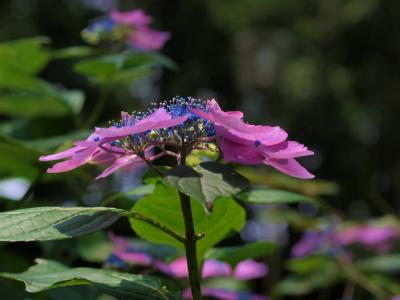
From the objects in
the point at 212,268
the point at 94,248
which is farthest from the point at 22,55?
the point at 212,268

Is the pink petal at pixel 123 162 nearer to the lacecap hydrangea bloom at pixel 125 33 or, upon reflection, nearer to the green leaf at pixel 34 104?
the green leaf at pixel 34 104

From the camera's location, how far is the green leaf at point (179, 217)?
0.94 m

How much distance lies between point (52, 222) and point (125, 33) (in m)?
1.24

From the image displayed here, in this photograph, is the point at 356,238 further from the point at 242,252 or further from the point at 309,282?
the point at 242,252

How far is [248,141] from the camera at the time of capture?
2.50 feet

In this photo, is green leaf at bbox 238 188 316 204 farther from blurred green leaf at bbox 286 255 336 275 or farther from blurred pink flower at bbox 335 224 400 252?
blurred pink flower at bbox 335 224 400 252

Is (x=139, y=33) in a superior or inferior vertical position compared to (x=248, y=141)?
superior

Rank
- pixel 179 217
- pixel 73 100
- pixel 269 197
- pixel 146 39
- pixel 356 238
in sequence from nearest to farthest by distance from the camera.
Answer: pixel 179 217 < pixel 269 197 < pixel 73 100 < pixel 146 39 < pixel 356 238

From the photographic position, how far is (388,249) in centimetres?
274

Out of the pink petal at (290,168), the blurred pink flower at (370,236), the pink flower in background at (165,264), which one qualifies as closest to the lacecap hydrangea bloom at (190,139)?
the pink petal at (290,168)

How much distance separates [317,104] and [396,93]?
1.70 meters

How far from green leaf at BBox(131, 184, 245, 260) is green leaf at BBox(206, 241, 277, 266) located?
6 centimetres

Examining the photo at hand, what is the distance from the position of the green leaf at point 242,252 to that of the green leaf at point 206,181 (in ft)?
1.32

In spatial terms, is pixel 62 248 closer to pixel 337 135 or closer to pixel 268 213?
pixel 268 213
